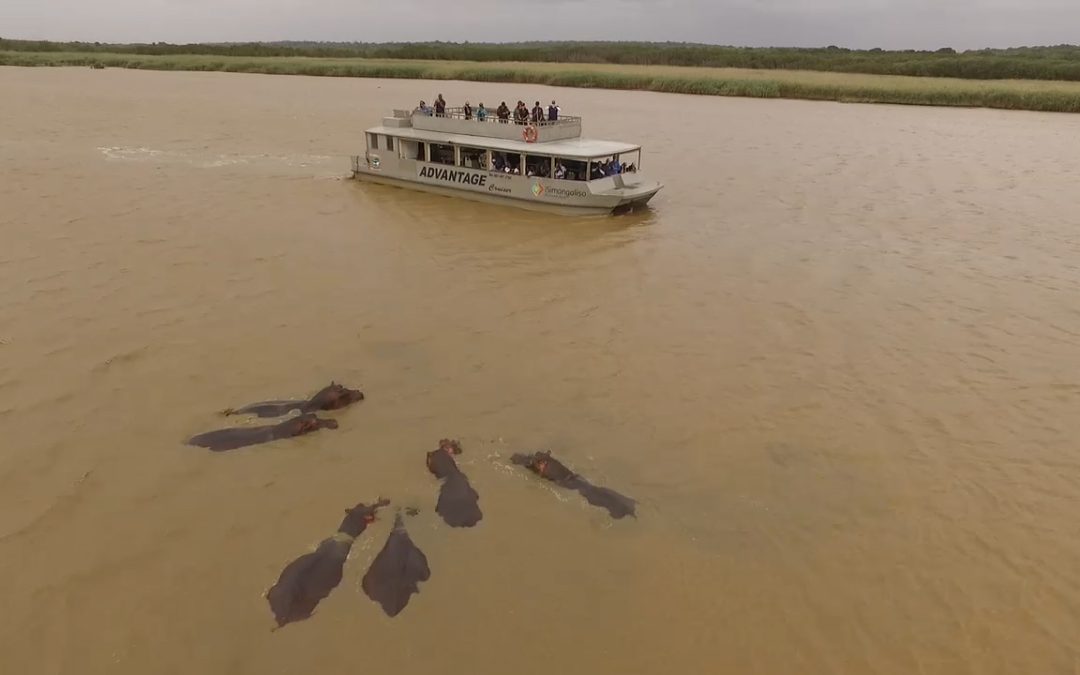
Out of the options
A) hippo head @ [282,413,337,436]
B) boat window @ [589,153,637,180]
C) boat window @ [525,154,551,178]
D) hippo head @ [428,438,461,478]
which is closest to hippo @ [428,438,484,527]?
hippo head @ [428,438,461,478]

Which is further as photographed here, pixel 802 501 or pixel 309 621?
pixel 802 501

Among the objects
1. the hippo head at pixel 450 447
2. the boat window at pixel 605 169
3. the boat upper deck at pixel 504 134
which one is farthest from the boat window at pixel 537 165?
the hippo head at pixel 450 447

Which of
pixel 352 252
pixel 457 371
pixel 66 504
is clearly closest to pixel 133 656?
pixel 66 504

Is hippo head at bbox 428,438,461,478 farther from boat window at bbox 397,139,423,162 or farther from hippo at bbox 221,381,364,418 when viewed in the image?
boat window at bbox 397,139,423,162

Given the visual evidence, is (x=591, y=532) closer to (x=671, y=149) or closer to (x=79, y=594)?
(x=79, y=594)

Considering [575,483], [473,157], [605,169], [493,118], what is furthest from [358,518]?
[493,118]

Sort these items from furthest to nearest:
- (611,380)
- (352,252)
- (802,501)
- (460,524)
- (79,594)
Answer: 1. (352,252)
2. (611,380)
3. (802,501)
4. (460,524)
5. (79,594)

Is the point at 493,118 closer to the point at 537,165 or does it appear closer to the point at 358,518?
the point at 537,165
